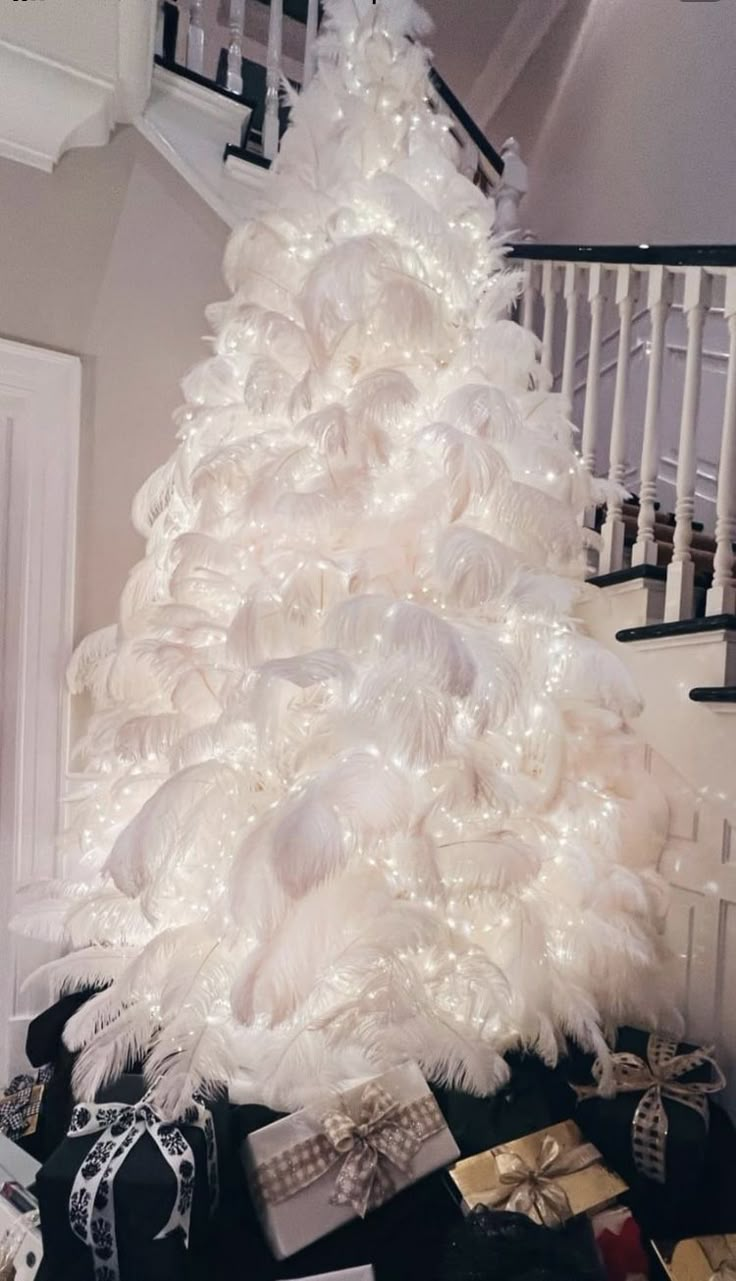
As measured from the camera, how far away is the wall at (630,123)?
3441 millimetres

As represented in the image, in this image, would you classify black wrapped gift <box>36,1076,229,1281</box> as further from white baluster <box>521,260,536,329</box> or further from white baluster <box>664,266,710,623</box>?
white baluster <box>521,260,536,329</box>

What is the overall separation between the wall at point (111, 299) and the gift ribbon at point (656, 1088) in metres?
1.53

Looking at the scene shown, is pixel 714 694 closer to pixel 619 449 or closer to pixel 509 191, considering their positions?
pixel 619 449

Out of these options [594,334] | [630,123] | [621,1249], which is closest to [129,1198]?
[621,1249]

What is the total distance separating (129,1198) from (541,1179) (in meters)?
0.62

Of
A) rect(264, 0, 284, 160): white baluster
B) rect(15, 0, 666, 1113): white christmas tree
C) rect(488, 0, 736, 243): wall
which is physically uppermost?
rect(488, 0, 736, 243): wall

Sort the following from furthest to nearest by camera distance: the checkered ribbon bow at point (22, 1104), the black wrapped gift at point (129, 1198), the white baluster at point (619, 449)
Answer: the white baluster at point (619, 449) → the checkered ribbon bow at point (22, 1104) → the black wrapped gift at point (129, 1198)

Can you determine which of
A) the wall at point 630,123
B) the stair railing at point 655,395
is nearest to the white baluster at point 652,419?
the stair railing at point 655,395

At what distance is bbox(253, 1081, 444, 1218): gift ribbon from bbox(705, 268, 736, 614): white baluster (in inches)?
47.3

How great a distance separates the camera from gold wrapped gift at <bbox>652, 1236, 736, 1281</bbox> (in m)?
1.20

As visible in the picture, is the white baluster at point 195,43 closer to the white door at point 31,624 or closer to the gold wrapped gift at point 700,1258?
the white door at point 31,624

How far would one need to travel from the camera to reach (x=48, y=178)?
1.97 meters

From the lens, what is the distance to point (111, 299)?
2.07 m

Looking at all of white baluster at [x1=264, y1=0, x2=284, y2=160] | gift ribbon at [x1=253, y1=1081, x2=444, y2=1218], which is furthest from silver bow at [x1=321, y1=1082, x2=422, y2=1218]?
white baluster at [x1=264, y1=0, x2=284, y2=160]
